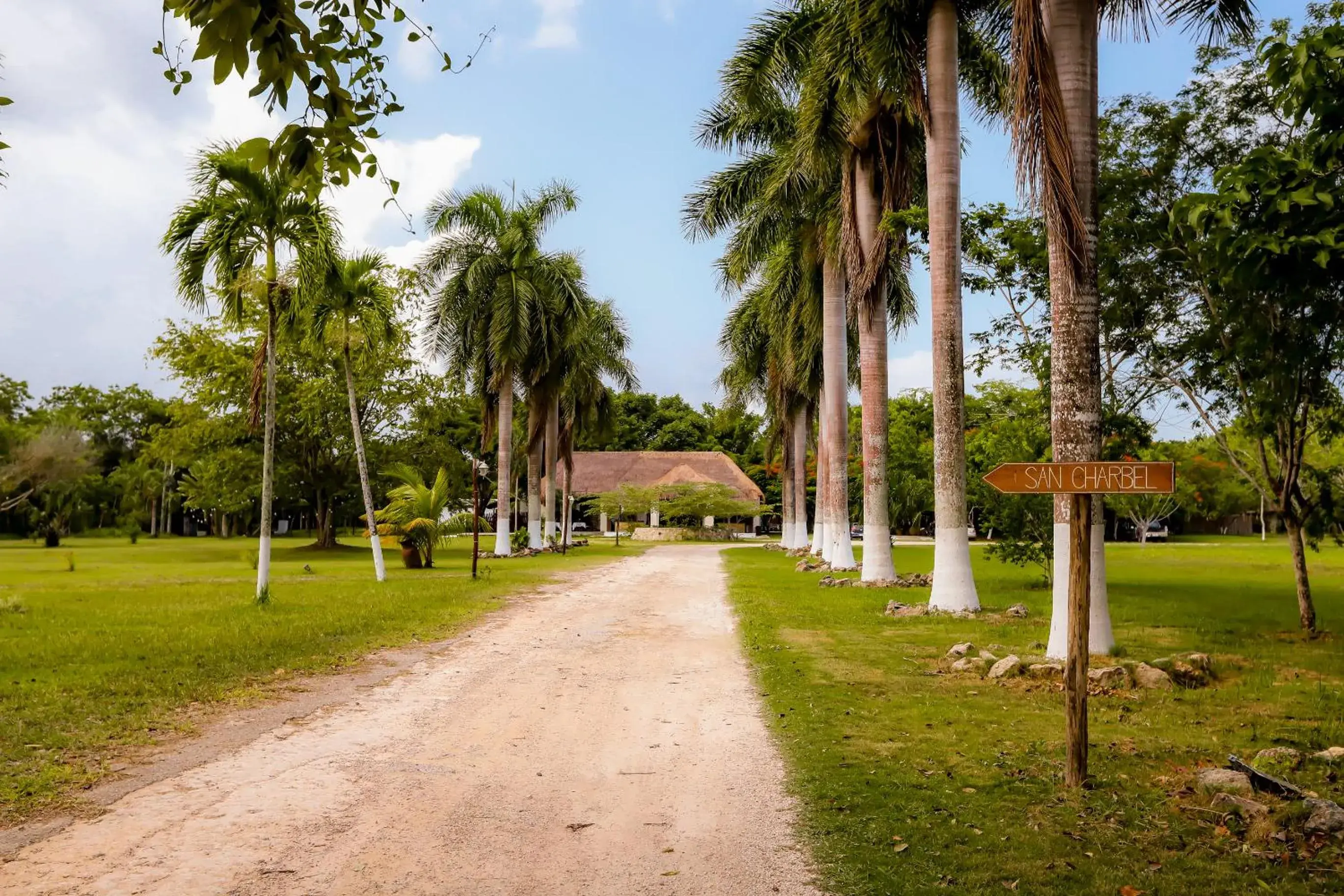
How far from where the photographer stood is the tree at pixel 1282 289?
5.63 m

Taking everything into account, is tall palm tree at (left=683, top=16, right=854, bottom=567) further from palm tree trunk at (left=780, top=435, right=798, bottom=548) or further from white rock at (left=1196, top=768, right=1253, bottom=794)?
white rock at (left=1196, top=768, right=1253, bottom=794)

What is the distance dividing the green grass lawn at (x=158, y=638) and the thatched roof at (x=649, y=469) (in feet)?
116

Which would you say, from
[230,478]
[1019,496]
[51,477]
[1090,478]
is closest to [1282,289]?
[1090,478]

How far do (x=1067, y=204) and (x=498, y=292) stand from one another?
2425 centimetres

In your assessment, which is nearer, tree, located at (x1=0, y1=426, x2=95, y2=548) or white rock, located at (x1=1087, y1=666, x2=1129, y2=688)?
white rock, located at (x1=1087, y1=666, x2=1129, y2=688)

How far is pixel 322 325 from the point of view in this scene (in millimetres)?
20844

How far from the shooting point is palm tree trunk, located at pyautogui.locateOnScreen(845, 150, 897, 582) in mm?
19047

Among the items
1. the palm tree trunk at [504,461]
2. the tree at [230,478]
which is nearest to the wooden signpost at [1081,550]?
the palm tree trunk at [504,461]

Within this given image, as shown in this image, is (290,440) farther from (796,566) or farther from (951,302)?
(951,302)

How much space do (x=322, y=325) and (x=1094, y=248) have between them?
1645 cm

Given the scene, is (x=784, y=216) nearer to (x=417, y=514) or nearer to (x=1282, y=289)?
(x=417, y=514)

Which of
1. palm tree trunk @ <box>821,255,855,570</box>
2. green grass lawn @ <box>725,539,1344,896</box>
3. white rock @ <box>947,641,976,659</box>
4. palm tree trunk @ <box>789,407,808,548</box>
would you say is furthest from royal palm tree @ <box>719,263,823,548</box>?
white rock @ <box>947,641,976,659</box>

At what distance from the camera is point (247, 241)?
1686 centimetres

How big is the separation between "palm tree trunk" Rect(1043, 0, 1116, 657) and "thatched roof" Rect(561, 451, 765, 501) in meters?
49.8
